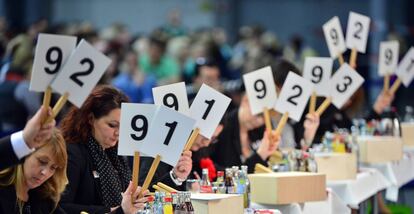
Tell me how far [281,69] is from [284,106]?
949mm

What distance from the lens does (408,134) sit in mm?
9273

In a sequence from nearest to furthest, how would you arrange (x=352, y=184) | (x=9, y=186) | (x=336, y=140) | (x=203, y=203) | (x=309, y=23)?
(x=9, y=186) < (x=203, y=203) < (x=352, y=184) < (x=336, y=140) < (x=309, y=23)

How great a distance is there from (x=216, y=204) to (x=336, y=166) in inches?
93.2

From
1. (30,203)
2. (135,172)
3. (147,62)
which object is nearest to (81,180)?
(30,203)

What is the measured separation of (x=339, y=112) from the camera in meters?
9.65

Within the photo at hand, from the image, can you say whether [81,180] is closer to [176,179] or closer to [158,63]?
[176,179]

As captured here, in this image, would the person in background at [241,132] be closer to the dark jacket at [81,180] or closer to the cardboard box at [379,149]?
the cardboard box at [379,149]

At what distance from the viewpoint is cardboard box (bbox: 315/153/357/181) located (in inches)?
295

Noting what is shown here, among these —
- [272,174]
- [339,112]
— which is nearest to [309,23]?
[339,112]

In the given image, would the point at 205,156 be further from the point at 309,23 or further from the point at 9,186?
the point at 309,23

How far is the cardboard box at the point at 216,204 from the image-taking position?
17.3 feet

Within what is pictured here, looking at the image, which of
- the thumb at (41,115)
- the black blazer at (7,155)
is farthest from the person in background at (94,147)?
the thumb at (41,115)

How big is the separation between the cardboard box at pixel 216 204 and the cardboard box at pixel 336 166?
2173 millimetres

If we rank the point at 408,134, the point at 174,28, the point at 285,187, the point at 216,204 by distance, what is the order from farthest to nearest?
the point at 174,28 < the point at 408,134 < the point at 285,187 < the point at 216,204
